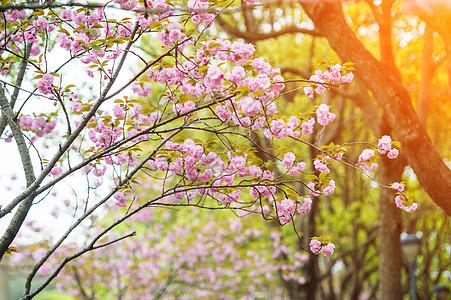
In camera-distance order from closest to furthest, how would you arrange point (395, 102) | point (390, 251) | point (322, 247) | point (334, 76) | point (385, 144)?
point (334, 76) < point (322, 247) < point (385, 144) < point (395, 102) < point (390, 251)

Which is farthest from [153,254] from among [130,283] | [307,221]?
[307,221]

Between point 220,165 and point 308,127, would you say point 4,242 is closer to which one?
point 220,165

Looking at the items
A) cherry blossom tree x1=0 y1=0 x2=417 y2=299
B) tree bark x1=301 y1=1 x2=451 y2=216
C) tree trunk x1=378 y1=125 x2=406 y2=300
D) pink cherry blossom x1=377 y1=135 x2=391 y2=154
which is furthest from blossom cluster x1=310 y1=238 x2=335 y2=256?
tree trunk x1=378 y1=125 x2=406 y2=300

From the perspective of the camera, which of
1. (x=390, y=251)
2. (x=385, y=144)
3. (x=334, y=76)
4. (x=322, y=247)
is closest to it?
(x=334, y=76)

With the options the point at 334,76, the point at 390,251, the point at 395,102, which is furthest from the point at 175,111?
the point at 390,251

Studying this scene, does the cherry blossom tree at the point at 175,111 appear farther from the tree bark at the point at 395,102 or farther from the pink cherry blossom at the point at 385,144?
the tree bark at the point at 395,102

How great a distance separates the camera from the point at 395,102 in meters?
5.13

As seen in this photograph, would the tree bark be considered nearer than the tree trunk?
Yes

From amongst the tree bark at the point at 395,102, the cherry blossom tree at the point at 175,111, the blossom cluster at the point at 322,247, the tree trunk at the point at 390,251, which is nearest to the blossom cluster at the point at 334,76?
the cherry blossom tree at the point at 175,111

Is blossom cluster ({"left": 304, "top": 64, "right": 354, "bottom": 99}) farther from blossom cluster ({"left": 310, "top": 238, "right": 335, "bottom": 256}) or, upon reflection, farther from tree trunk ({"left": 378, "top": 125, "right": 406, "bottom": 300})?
tree trunk ({"left": 378, "top": 125, "right": 406, "bottom": 300})

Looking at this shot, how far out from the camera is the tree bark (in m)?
4.93

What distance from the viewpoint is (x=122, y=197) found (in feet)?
13.8

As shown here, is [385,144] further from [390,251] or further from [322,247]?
[390,251]

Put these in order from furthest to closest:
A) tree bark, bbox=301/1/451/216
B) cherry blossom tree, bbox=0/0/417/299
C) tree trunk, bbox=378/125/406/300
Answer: tree trunk, bbox=378/125/406/300
tree bark, bbox=301/1/451/216
cherry blossom tree, bbox=0/0/417/299
